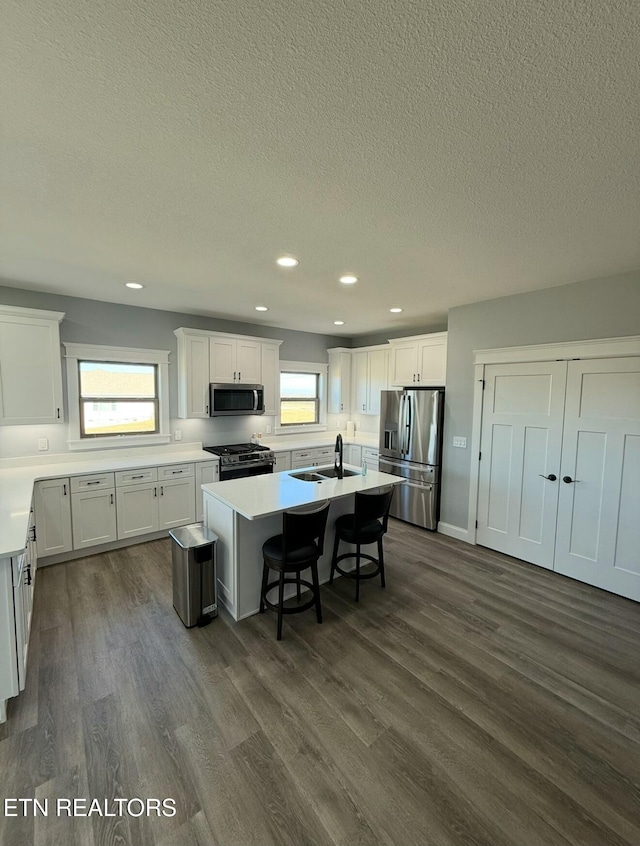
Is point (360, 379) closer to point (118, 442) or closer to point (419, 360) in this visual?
point (419, 360)

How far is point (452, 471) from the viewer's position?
4.37 meters

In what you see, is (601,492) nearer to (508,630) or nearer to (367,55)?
(508,630)

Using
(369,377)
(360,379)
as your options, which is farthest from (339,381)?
(369,377)

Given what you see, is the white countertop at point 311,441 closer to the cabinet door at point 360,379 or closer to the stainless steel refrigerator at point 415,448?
the cabinet door at point 360,379

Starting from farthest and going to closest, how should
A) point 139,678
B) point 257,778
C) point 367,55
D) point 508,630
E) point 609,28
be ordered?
point 508,630, point 139,678, point 257,778, point 367,55, point 609,28

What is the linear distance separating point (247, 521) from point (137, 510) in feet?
6.20

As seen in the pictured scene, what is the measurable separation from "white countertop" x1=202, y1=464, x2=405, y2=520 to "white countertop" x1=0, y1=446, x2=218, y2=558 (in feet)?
4.04

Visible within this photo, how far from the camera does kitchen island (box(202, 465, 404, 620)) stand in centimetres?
271

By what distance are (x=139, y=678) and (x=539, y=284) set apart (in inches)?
174

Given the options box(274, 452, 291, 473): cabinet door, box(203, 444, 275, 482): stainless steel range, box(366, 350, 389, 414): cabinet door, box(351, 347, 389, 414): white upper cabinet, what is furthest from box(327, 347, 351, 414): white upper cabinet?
box(203, 444, 275, 482): stainless steel range

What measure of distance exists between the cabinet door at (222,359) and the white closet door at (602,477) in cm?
392

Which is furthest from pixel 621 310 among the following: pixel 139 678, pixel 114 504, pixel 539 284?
pixel 114 504

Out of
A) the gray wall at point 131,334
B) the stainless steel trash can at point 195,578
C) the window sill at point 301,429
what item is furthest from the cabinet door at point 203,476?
the stainless steel trash can at point 195,578

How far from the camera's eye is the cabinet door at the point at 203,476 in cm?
440
